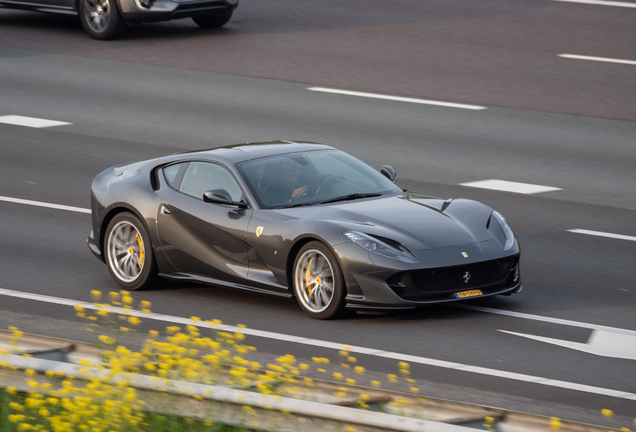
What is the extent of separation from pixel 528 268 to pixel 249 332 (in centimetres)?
322

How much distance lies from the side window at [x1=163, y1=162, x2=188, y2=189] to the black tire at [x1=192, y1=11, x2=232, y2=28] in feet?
42.3

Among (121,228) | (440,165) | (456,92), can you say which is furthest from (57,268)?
(456,92)

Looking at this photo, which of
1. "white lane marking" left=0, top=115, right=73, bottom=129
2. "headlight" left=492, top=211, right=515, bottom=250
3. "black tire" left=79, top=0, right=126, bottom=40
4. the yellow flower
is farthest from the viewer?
"black tire" left=79, top=0, right=126, bottom=40

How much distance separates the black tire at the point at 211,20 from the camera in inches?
896

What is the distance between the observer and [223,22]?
22.8m

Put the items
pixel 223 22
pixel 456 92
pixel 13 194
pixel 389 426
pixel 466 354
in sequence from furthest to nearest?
pixel 223 22
pixel 456 92
pixel 13 194
pixel 466 354
pixel 389 426

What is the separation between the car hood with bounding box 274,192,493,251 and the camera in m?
8.88

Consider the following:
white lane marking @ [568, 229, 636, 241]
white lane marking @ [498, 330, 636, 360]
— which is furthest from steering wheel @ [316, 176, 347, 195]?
white lane marking @ [568, 229, 636, 241]

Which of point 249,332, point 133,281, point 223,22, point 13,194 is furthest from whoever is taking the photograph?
point 223,22

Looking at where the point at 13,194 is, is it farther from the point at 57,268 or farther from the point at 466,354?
the point at 466,354

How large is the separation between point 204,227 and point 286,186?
817 millimetres

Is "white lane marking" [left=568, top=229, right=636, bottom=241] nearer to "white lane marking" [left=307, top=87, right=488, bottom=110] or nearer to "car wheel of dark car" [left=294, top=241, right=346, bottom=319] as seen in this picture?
"car wheel of dark car" [left=294, top=241, right=346, bottom=319]

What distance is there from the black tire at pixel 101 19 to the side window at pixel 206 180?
1215 centimetres

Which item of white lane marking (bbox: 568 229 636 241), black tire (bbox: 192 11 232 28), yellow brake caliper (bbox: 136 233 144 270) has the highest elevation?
black tire (bbox: 192 11 232 28)
